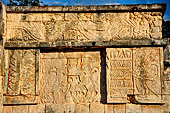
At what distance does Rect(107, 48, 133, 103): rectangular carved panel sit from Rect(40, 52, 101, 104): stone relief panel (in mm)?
337

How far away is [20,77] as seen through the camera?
7.61 metres

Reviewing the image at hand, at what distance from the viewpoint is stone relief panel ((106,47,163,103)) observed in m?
7.37

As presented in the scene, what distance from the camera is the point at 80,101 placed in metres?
7.54

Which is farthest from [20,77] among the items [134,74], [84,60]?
[134,74]

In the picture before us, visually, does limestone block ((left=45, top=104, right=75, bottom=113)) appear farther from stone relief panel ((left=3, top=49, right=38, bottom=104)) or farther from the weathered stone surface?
the weathered stone surface

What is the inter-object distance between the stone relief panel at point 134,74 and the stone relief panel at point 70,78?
0.41 metres

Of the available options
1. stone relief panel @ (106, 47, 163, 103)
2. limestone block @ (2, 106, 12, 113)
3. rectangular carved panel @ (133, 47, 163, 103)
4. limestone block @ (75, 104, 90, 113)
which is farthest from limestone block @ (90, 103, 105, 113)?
limestone block @ (2, 106, 12, 113)

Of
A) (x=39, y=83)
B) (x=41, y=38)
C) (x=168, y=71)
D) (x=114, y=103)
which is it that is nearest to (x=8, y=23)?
(x=41, y=38)

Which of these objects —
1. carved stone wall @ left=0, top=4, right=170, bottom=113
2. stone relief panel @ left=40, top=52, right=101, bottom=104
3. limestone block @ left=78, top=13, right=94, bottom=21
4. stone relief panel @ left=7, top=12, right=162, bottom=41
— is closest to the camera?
carved stone wall @ left=0, top=4, right=170, bottom=113

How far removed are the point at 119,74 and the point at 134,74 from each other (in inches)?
15.5

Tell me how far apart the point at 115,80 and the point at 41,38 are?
2.32m

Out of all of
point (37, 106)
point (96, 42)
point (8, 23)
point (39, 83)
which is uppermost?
point (8, 23)

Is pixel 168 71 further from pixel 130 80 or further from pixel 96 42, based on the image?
pixel 96 42

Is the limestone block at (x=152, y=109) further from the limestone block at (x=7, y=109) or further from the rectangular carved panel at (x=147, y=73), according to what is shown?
the limestone block at (x=7, y=109)
